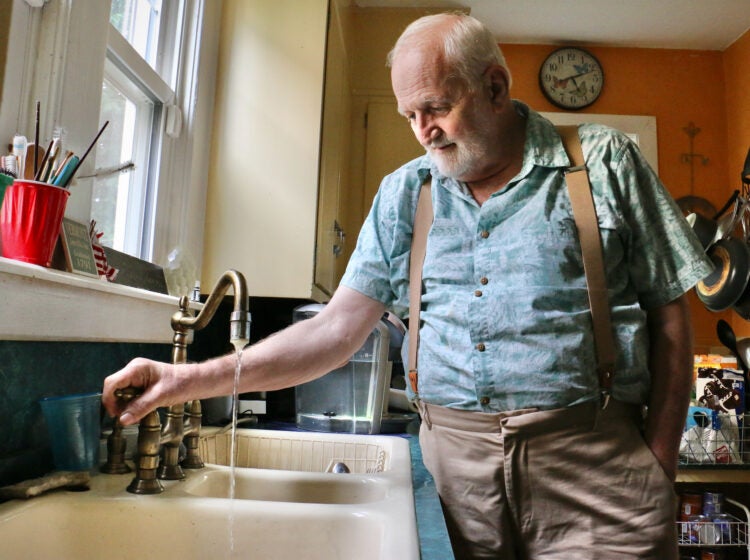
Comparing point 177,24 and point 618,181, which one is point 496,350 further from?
point 177,24

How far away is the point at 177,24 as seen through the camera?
5.59ft

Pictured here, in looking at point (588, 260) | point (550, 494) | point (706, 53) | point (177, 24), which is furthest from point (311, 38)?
point (706, 53)

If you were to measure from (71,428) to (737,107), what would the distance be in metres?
3.67

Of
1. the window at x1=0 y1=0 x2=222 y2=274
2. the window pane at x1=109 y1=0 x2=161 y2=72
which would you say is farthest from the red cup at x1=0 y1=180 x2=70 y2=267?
the window pane at x1=109 y1=0 x2=161 y2=72

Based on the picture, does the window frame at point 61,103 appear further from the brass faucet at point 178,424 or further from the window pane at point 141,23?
the window pane at point 141,23

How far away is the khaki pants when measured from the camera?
976 millimetres

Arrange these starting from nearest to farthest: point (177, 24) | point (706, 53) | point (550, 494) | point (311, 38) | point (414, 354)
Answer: point (550, 494)
point (414, 354)
point (177, 24)
point (311, 38)
point (706, 53)

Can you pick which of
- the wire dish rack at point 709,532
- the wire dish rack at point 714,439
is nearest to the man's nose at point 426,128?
the wire dish rack at point 714,439

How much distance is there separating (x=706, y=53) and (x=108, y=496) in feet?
12.8

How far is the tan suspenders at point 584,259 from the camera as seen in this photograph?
39.1 inches

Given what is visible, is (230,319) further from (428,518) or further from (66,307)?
(428,518)

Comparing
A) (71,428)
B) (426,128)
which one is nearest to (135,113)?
(426,128)

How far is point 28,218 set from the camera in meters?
0.80

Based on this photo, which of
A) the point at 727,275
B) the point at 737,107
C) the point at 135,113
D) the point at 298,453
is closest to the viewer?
the point at 298,453
